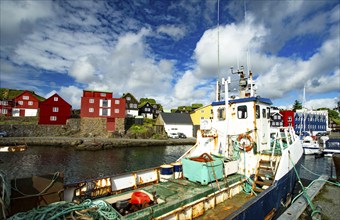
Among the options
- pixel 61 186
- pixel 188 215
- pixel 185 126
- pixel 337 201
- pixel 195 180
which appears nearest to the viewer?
pixel 337 201

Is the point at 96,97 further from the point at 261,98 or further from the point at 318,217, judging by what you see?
the point at 318,217

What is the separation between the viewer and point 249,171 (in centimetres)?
1005

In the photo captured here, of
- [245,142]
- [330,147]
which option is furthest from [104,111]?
[330,147]

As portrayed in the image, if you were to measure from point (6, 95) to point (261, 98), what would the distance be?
257ft

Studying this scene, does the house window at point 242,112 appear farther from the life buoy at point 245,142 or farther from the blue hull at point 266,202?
the blue hull at point 266,202

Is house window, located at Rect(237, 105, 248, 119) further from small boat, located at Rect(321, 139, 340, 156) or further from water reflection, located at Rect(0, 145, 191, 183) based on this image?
small boat, located at Rect(321, 139, 340, 156)

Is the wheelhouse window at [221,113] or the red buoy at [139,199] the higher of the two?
the wheelhouse window at [221,113]

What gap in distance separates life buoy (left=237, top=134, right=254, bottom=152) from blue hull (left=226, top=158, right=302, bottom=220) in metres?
2.05

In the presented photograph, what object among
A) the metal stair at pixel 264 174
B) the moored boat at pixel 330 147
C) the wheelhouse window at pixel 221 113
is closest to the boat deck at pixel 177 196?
the metal stair at pixel 264 174

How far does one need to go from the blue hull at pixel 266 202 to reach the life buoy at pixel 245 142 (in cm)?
205

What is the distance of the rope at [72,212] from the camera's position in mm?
4459

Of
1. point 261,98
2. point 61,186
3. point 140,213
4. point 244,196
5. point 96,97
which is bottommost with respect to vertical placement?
point 244,196

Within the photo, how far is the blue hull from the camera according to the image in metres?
5.24

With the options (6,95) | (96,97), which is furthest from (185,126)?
(6,95)
